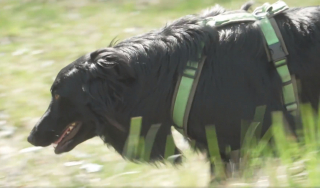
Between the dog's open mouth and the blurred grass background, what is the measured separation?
0.72 ft

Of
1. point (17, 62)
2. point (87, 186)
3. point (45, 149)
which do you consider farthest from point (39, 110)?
point (87, 186)

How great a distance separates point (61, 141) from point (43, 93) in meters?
2.00

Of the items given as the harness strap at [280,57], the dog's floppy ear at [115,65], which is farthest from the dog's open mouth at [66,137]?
the harness strap at [280,57]

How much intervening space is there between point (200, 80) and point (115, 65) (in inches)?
21.4

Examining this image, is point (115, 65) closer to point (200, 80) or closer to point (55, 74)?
point (200, 80)

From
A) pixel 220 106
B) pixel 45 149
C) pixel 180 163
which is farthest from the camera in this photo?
pixel 45 149

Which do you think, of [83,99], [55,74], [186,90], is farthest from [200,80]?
[55,74]

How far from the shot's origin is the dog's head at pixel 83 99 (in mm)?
3646

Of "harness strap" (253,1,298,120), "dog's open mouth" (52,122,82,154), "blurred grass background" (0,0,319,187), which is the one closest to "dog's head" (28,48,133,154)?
"dog's open mouth" (52,122,82,154)

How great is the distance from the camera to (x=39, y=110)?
18.2ft

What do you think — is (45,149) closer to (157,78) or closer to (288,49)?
(157,78)

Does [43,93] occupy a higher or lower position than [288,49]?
lower

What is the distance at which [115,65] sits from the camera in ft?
11.9

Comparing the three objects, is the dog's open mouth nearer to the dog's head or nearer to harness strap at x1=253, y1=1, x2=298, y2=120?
the dog's head
